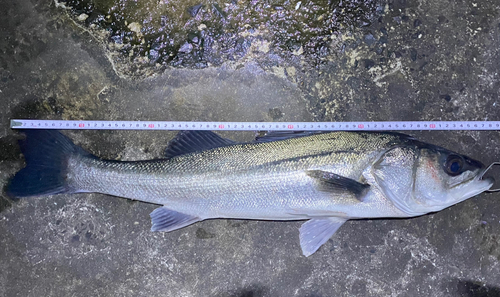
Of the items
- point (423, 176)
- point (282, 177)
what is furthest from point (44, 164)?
point (423, 176)

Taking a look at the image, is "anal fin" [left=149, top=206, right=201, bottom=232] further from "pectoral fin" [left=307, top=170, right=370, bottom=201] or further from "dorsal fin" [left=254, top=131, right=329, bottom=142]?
"pectoral fin" [left=307, top=170, right=370, bottom=201]

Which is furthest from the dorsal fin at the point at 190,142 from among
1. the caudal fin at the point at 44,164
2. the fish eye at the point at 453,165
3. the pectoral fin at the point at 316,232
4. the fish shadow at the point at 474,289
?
the fish shadow at the point at 474,289

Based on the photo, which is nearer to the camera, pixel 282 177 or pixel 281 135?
pixel 282 177

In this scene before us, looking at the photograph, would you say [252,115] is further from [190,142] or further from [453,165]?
[453,165]

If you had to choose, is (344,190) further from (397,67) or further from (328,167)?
(397,67)

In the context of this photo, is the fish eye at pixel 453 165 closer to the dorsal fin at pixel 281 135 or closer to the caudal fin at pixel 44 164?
the dorsal fin at pixel 281 135
